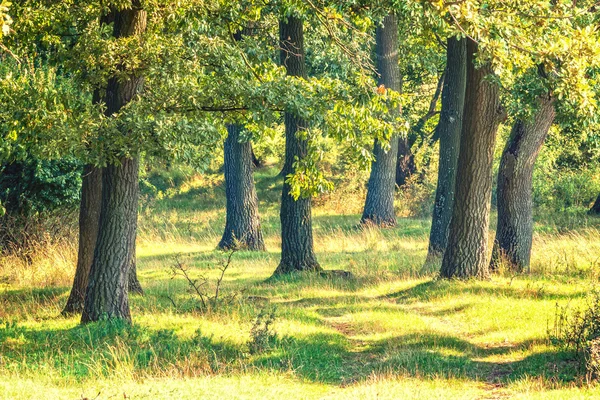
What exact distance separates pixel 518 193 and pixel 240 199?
10693 millimetres

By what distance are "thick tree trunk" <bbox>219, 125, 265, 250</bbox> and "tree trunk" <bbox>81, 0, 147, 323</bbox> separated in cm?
1309

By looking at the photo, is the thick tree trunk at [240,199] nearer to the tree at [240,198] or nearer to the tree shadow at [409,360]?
the tree at [240,198]

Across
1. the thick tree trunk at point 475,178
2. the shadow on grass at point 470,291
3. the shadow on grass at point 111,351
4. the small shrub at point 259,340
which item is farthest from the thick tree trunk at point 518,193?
the shadow on grass at point 111,351

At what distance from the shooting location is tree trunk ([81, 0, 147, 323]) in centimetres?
1192

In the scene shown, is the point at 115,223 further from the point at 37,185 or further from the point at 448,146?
the point at 448,146

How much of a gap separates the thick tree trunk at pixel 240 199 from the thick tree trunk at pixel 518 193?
32.6 feet

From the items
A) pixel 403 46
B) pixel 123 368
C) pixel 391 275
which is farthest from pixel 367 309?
pixel 403 46

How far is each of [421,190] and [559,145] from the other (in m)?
6.56

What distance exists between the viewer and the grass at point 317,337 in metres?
8.86

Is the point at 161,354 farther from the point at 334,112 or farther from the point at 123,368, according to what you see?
the point at 334,112

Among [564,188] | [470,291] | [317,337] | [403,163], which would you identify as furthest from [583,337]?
[403,163]

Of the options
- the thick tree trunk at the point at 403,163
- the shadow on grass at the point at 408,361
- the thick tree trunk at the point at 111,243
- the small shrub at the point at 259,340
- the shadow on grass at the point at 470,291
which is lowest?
the shadow on grass at the point at 408,361

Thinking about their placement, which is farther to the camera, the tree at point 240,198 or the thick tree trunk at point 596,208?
the thick tree trunk at point 596,208

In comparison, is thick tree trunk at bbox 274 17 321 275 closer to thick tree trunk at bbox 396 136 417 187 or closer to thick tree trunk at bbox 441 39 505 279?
thick tree trunk at bbox 441 39 505 279
